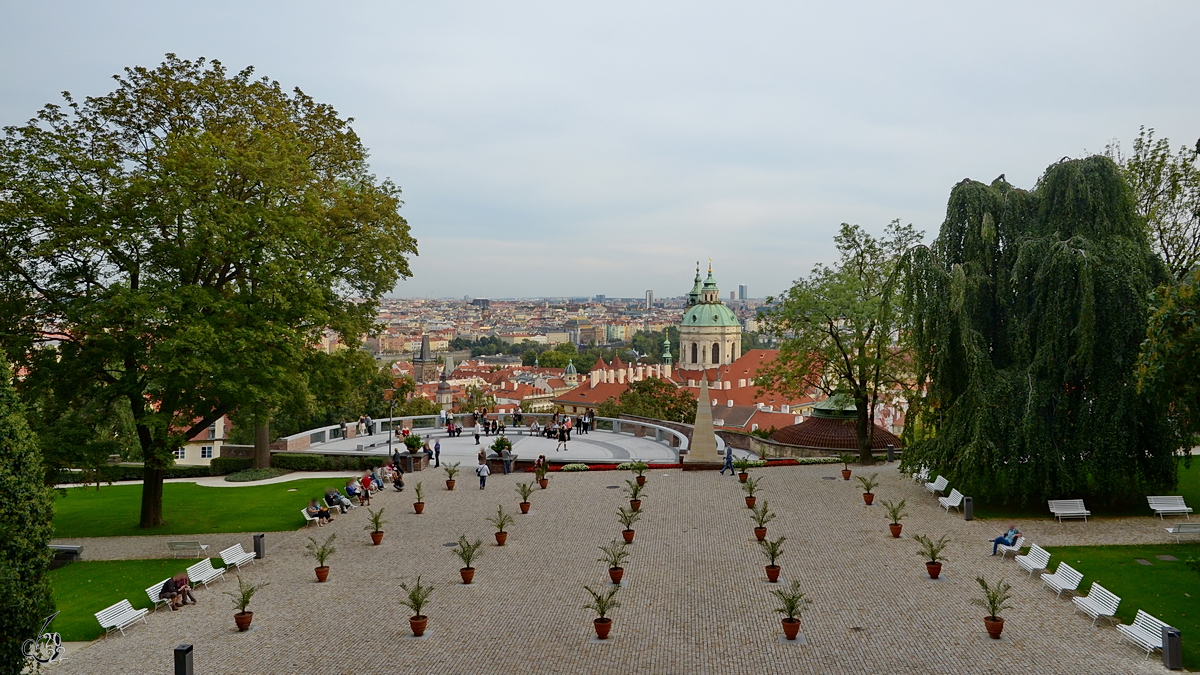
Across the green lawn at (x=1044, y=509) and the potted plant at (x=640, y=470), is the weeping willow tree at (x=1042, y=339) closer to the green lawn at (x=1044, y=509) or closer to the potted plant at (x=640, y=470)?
the green lawn at (x=1044, y=509)

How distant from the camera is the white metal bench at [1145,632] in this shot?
1261 centimetres

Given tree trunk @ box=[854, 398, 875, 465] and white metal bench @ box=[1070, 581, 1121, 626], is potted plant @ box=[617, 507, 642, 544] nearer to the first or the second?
white metal bench @ box=[1070, 581, 1121, 626]

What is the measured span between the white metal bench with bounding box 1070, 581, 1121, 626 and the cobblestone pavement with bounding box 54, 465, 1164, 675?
259mm

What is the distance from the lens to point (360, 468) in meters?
34.8

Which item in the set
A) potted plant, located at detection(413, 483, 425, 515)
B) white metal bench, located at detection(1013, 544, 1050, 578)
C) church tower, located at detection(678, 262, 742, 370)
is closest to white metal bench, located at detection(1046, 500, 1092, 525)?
white metal bench, located at detection(1013, 544, 1050, 578)

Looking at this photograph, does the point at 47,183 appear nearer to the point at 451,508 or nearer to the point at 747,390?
the point at 451,508

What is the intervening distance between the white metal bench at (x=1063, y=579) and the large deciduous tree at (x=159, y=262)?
19.9 m

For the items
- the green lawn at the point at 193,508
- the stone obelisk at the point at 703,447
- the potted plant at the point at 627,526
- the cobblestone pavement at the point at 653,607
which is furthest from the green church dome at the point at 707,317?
the potted plant at the point at 627,526

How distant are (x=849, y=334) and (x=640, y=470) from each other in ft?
38.8

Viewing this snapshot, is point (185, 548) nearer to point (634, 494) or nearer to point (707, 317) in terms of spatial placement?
point (634, 494)

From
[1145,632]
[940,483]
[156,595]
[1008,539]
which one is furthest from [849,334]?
[156,595]

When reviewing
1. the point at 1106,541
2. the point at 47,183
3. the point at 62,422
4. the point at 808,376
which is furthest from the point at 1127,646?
the point at 47,183

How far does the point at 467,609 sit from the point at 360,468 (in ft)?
67.4

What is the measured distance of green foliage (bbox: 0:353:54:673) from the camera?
466 inches
